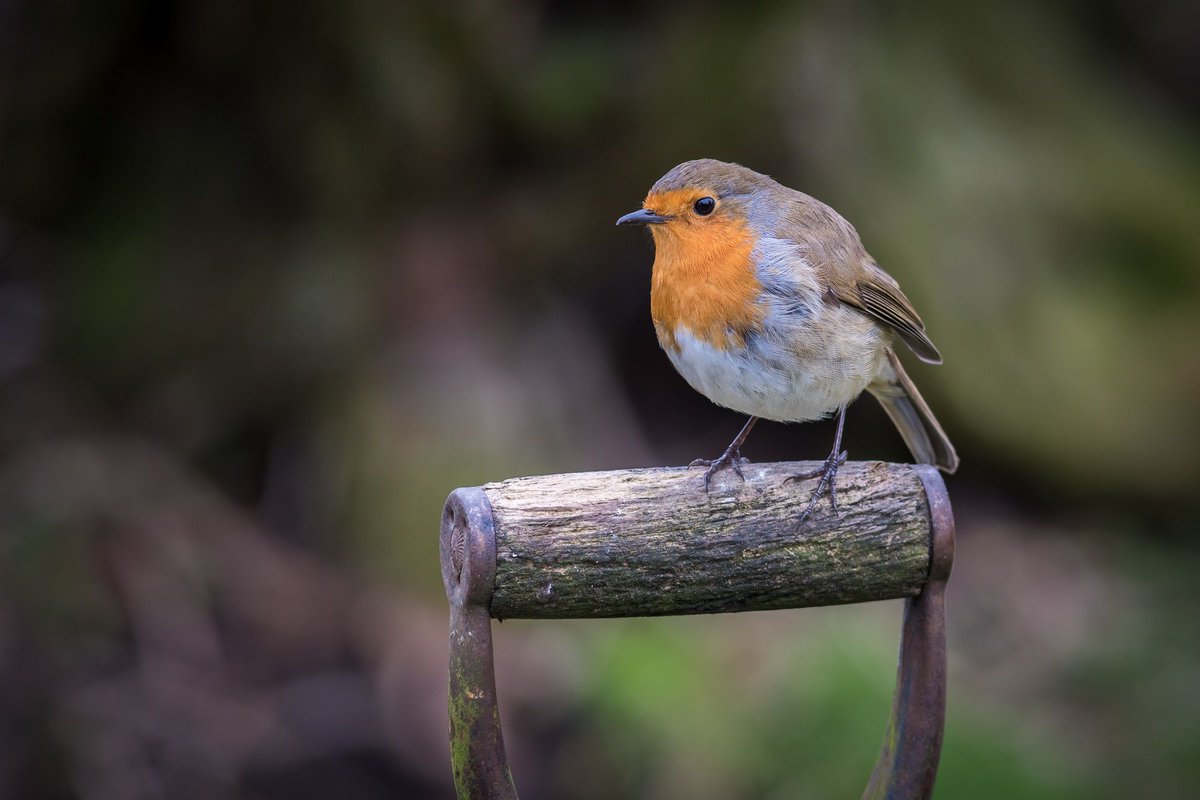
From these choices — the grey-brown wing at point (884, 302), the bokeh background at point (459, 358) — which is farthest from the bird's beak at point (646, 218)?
the bokeh background at point (459, 358)

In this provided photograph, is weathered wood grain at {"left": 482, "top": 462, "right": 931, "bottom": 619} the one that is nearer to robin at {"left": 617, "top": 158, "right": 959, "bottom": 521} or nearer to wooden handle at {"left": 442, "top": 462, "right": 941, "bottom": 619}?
wooden handle at {"left": 442, "top": 462, "right": 941, "bottom": 619}

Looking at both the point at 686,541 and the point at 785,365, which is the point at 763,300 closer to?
the point at 785,365

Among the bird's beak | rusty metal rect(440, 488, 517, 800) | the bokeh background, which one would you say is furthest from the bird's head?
the bokeh background

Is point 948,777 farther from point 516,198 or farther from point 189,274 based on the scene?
point 189,274

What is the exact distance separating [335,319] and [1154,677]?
3.24 metres

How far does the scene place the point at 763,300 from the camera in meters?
2.72

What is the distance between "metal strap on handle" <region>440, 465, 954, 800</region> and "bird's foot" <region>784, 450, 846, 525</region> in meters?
0.15

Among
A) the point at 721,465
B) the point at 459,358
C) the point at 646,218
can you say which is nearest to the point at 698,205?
the point at 646,218

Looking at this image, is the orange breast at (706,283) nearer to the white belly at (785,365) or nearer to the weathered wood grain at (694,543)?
the white belly at (785,365)

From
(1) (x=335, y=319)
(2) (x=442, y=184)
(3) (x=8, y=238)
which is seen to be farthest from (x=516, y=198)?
(3) (x=8, y=238)

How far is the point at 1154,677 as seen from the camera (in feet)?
14.0

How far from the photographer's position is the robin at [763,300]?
2709 millimetres

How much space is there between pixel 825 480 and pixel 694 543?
0.35 metres

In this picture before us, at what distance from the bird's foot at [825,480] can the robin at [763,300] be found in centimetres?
15
